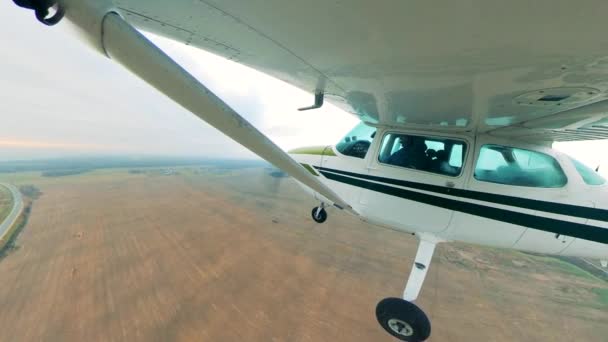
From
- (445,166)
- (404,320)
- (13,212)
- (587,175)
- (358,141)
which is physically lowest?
(13,212)

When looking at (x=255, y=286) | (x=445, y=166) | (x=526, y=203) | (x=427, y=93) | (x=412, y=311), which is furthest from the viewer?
(x=255, y=286)

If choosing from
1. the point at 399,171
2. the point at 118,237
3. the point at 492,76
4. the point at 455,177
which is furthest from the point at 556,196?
the point at 118,237

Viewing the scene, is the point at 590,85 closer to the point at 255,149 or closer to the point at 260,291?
the point at 255,149

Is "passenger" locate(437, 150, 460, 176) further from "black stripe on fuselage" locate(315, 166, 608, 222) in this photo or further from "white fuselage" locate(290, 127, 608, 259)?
"black stripe on fuselage" locate(315, 166, 608, 222)

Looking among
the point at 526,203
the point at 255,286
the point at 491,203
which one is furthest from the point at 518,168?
the point at 255,286

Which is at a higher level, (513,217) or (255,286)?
(513,217)

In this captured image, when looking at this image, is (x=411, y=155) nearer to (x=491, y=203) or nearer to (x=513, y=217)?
(x=491, y=203)

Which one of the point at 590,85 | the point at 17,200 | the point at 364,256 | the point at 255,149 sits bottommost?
the point at 364,256
